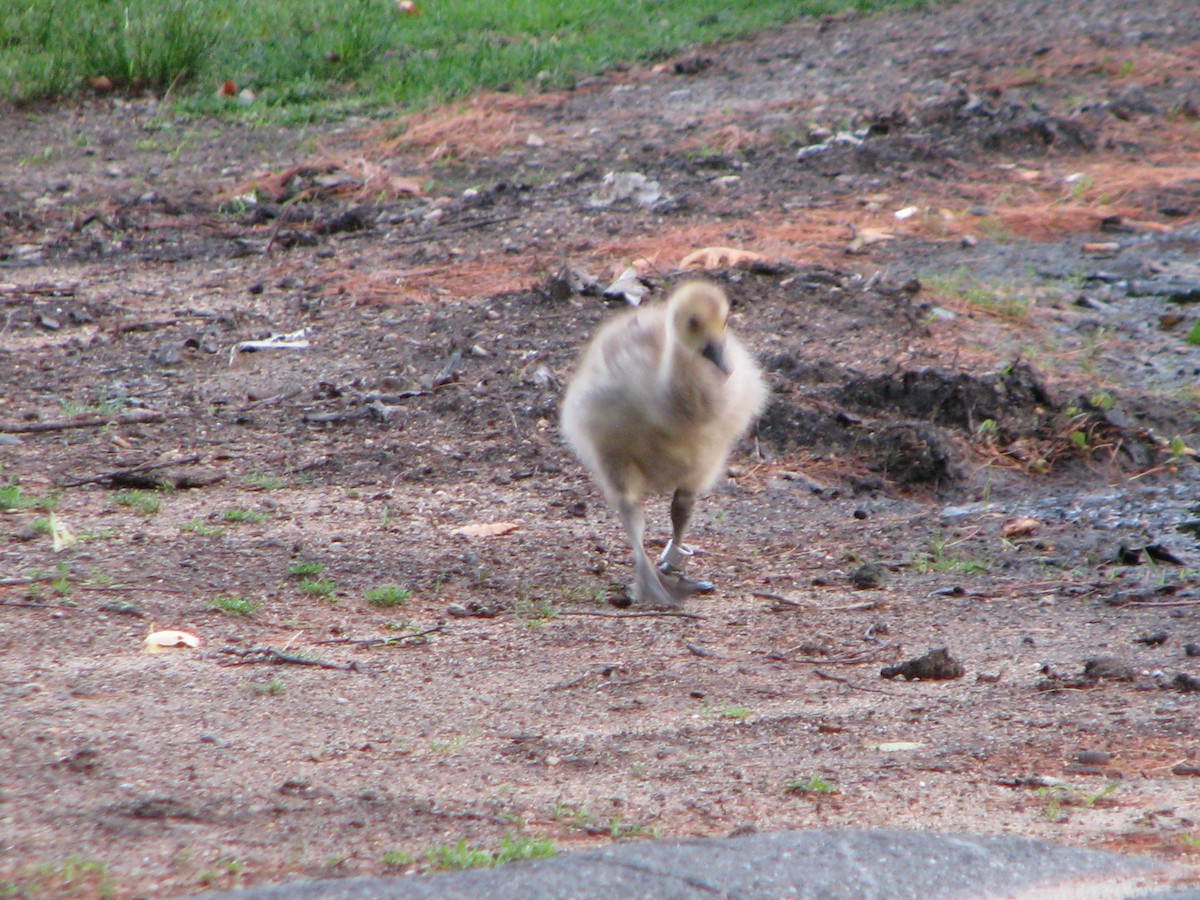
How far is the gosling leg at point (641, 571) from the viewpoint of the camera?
5.66 meters

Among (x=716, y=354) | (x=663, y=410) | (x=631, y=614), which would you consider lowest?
(x=631, y=614)

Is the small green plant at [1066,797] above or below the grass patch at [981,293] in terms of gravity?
above

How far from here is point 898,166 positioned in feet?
41.9

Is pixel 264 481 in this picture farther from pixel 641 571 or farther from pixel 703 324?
pixel 703 324

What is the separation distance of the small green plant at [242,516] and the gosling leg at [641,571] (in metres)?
1.63

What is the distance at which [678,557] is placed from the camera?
6.14 meters

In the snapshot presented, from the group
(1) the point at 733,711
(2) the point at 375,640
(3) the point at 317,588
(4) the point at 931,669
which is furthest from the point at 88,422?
(4) the point at 931,669

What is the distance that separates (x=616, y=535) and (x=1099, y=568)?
2.11m

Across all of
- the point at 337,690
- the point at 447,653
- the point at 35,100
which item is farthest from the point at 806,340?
the point at 35,100

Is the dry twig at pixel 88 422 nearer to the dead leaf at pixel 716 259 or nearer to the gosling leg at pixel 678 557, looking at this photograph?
the gosling leg at pixel 678 557

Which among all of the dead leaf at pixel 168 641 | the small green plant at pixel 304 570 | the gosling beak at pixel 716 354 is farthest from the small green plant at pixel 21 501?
the gosling beak at pixel 716 354

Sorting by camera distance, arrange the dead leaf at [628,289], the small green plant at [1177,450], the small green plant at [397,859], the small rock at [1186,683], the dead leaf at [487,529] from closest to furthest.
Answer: the small green plant at [397,859], the small rock at [1186,683], the dead leaf at [487,529], the small green plant at [1177,450], the dead leaf at [628,289]

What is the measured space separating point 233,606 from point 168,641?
1.37ft

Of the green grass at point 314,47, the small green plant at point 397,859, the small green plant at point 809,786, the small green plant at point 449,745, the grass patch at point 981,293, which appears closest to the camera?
the small green plant at point 397,859
